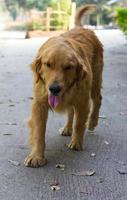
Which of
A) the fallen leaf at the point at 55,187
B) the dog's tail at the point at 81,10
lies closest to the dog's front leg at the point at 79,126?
the fallen leaf at the point at 55,187

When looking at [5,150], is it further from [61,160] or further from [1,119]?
[1,119]

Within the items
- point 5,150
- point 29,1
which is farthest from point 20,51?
point 29,1

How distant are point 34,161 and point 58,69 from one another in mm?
955

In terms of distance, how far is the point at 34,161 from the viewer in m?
5.05

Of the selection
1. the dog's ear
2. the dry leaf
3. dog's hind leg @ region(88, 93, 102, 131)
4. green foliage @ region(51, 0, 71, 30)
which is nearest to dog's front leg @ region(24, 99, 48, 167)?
the dog's ear

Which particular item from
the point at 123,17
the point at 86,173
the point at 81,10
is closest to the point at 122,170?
the point at 86,173

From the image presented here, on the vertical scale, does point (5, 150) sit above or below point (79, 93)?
below

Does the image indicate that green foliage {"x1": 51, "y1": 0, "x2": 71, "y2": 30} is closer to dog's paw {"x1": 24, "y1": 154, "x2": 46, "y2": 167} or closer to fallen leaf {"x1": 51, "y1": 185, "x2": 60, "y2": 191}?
dog's paw {"x1": 24, "y1": 154, "x2": 46, "y2": 167}

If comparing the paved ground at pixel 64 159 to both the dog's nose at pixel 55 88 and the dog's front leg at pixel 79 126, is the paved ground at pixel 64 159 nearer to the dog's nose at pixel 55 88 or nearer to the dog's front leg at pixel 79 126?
the dog's front leg at pixel 79 126

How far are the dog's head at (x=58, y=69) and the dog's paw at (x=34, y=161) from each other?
539 millimetres

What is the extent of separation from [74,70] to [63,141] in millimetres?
1271

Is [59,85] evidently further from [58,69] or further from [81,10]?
[81,10]

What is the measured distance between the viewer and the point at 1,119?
23.3 ft

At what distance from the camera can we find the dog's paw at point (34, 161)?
5055 millimetres
